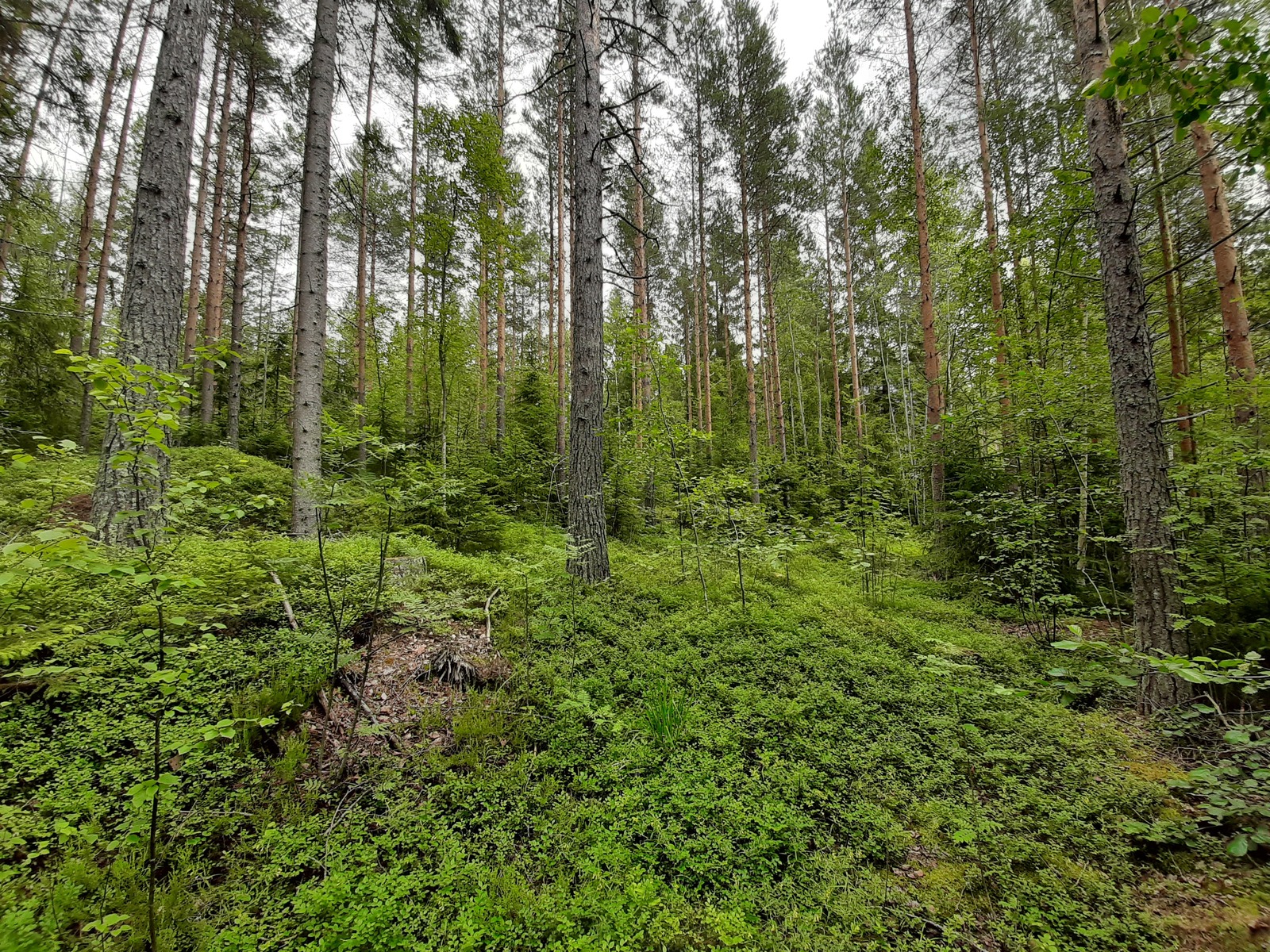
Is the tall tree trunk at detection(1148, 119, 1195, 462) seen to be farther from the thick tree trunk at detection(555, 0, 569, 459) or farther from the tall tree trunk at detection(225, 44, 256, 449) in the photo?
the tall tree trunk at detection(225, 44, 256, 449)

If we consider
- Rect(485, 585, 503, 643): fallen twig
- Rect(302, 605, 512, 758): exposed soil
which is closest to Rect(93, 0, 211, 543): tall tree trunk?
Rect(302, 605, 512, 758): exposed soil

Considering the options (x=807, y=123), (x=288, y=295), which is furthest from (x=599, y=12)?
(x=288, y=295)

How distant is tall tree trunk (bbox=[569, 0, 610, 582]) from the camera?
223 inches

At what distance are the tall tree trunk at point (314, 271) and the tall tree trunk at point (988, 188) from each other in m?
9.95

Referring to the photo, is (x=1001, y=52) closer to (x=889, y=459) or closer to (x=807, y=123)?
(x=807, y=123)

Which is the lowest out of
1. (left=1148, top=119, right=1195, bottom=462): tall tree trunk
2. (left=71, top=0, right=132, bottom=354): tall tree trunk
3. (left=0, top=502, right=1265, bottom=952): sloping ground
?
(left=0, top=502, right=1265, bottom=952): sloping ground

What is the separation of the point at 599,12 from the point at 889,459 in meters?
13.9

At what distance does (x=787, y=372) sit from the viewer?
2594 centimetres

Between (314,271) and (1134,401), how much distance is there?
Result: 8.44 metres

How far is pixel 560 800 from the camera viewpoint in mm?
2506

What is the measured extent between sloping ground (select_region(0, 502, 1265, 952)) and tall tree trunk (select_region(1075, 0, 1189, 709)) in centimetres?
82

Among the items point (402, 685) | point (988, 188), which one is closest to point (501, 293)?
point (402, 685)

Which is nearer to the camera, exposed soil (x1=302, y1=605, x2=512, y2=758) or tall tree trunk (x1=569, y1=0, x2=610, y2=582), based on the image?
exposed soil (x1=302, y1=605, x2=512, y2=758)

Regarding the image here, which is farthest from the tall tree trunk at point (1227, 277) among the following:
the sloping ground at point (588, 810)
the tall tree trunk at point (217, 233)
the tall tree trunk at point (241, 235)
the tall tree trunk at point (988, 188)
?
the tall tree trunk at point (217, 233)
